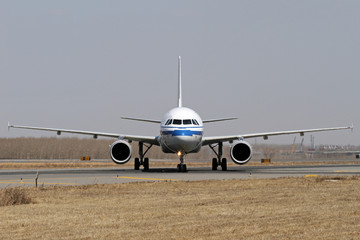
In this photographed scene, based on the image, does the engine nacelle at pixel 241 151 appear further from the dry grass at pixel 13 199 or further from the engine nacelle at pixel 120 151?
the dry grass at pixel 13 199

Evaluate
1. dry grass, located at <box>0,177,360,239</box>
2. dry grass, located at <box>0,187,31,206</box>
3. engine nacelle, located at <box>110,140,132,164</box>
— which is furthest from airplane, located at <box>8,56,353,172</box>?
dry grass, located at <box>0,187,31,206</box>

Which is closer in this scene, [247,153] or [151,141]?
[247,153]

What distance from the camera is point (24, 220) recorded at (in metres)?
13.4

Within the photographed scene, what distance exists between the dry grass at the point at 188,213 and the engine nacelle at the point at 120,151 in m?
15.6

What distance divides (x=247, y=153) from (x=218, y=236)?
2667cm

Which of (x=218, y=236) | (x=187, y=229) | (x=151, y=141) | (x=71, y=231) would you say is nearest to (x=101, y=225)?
(x=71, y=231)

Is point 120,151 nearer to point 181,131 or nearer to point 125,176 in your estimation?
point 181,131

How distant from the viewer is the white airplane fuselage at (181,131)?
116 ft

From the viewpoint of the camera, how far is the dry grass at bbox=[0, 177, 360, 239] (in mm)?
11305

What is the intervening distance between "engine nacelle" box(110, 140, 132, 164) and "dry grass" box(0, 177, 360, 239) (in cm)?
1560

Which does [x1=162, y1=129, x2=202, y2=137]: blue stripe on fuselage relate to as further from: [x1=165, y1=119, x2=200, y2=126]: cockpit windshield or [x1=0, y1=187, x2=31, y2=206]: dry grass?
[x1=0, y1=187, x2=31, y2=206]: dry grass

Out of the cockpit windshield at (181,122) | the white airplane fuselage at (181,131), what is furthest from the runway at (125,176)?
the cockpit windshield at (181,122)

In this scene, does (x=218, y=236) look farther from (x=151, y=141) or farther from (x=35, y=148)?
(x=35, y=148)

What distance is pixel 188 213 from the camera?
558 inches
